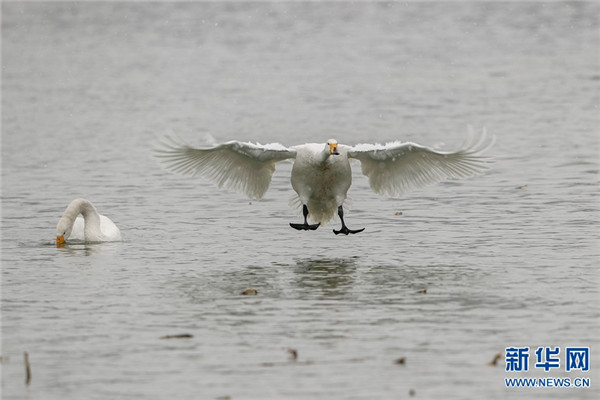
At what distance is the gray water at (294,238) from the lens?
1053cm

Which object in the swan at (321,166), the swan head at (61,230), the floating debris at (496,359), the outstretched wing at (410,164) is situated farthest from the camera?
the swan head at (61,230)

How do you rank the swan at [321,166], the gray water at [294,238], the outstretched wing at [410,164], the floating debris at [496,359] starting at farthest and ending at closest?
the swan at [321,166] → the outstretched wing at [410,164] → the gray water at [294,238] → the floating debris at [496,359]

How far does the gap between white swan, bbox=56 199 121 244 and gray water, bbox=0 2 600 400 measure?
186 millimetres

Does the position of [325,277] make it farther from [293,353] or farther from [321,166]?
[293,353]

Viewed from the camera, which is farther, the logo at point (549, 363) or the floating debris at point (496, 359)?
the floating debris at point (496, 359)

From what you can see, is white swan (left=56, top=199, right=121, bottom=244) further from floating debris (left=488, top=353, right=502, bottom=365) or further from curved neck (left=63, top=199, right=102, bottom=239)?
floating debris (left=488, top=353, right=502, bottom=365)

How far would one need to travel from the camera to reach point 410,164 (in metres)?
15.8

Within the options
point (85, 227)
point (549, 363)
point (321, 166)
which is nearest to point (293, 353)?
point (549, 363)

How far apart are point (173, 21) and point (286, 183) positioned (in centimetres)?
3079

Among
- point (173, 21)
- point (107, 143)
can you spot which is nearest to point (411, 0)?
point (173, 21)

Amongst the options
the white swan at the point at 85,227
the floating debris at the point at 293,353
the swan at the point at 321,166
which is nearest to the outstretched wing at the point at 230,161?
the swan at the point at 321,166

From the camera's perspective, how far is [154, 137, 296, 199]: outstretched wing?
1559 centimetres

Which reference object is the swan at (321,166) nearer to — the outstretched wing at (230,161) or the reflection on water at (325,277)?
the outstretched wing at (230,161)

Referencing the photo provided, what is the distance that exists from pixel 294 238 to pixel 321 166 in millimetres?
1291
